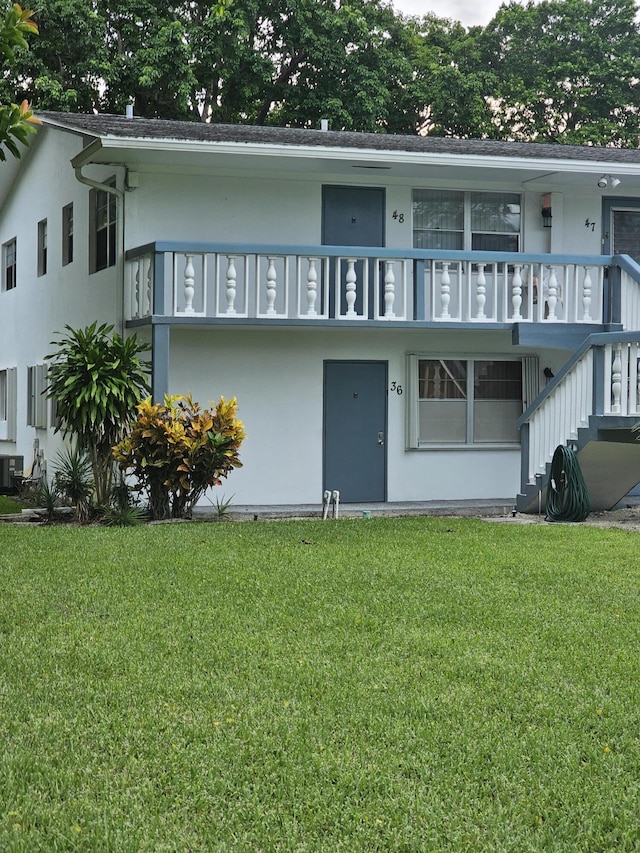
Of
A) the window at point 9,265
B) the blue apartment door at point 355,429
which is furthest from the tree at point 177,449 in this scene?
the window at point 9,265

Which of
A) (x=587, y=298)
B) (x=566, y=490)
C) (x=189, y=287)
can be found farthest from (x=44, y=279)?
(x=566, y=490)

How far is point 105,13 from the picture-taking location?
26672mm

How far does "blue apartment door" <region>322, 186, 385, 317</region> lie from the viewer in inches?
625

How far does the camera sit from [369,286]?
1569 centimetres

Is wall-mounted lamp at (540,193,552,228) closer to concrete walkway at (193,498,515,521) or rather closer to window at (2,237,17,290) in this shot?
concrete walkway at (193,498,515,521)

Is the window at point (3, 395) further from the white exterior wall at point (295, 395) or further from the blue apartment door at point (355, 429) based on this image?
the blue apartment door at point (355, 429)

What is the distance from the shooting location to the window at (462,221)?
16.2 metres

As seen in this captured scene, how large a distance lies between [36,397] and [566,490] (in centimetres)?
1129

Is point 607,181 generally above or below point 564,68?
below

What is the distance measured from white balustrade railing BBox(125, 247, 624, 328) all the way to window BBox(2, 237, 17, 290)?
9283 millimetres

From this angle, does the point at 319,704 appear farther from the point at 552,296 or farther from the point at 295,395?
the point at 552,296

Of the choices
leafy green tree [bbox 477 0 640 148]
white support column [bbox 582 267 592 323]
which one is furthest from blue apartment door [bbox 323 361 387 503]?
leafy green tree [bbox 477 0 640 148]

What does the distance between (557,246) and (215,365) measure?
5701mm

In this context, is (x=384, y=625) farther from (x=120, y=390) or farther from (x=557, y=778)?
(x=120, y=390)
